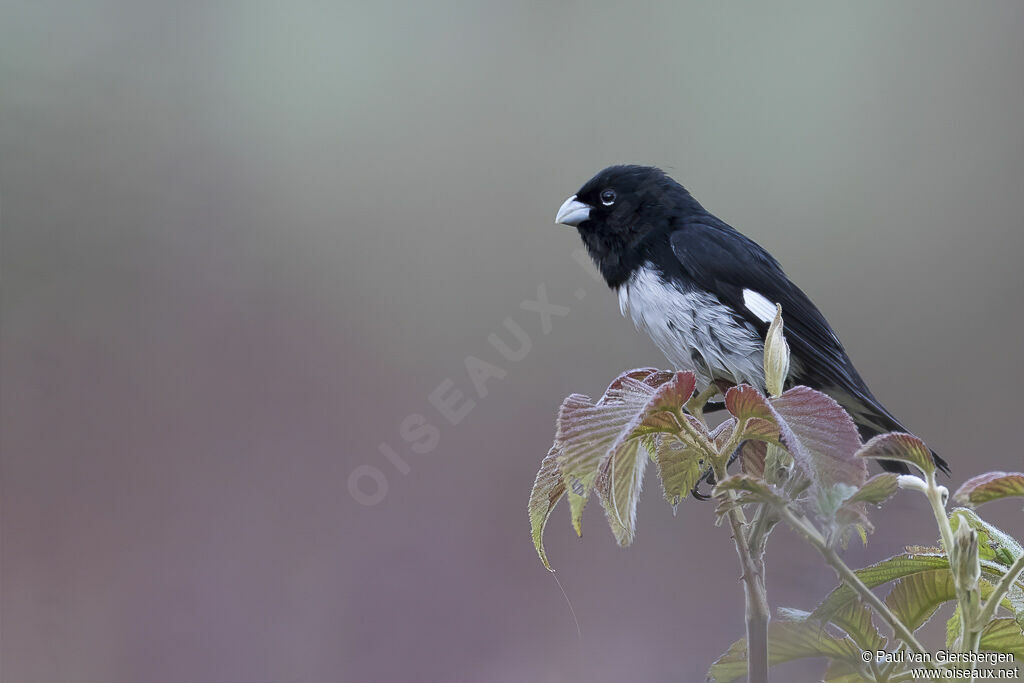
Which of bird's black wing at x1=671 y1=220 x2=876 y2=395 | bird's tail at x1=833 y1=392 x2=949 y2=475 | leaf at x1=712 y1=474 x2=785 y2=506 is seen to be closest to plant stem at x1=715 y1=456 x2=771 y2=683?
leaf at x1=712 y1=474 x2=785 y2=506

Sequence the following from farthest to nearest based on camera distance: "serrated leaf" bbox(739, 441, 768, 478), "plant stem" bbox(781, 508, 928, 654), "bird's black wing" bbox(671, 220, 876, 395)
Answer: "bird's black wing" bbox(671, 220, 876, 395), "serrated leaf" bbox(739, 441, 768, 478), "plant stem" bbox(781, 508, 928, 654)

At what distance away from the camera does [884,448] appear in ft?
0.91

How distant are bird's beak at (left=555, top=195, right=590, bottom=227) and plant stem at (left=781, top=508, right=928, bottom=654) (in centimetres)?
62

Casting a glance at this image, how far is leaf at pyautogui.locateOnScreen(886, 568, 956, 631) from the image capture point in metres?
0.32

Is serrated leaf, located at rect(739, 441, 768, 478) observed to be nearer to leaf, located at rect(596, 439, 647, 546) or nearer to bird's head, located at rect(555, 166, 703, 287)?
leaf, located at rect(596, 439, 647, 546)

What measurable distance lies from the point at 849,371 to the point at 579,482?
46cm

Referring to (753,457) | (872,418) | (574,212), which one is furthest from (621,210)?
(753,457)

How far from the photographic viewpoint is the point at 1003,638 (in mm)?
307

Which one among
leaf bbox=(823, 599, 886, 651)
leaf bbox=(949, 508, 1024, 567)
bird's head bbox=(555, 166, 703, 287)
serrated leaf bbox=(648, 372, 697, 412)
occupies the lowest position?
leaf bbox=(949, 508, 1024, 567)

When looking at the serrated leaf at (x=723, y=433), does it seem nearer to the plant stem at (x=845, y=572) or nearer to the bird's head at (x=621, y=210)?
the plant stem at (x=845, y=572)

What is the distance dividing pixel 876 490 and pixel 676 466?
0.32 feet

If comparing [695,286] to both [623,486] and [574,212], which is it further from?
[623,486]

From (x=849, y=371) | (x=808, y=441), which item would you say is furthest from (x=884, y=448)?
(x=849, y=371)

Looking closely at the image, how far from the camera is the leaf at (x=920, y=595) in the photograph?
1.04ft
